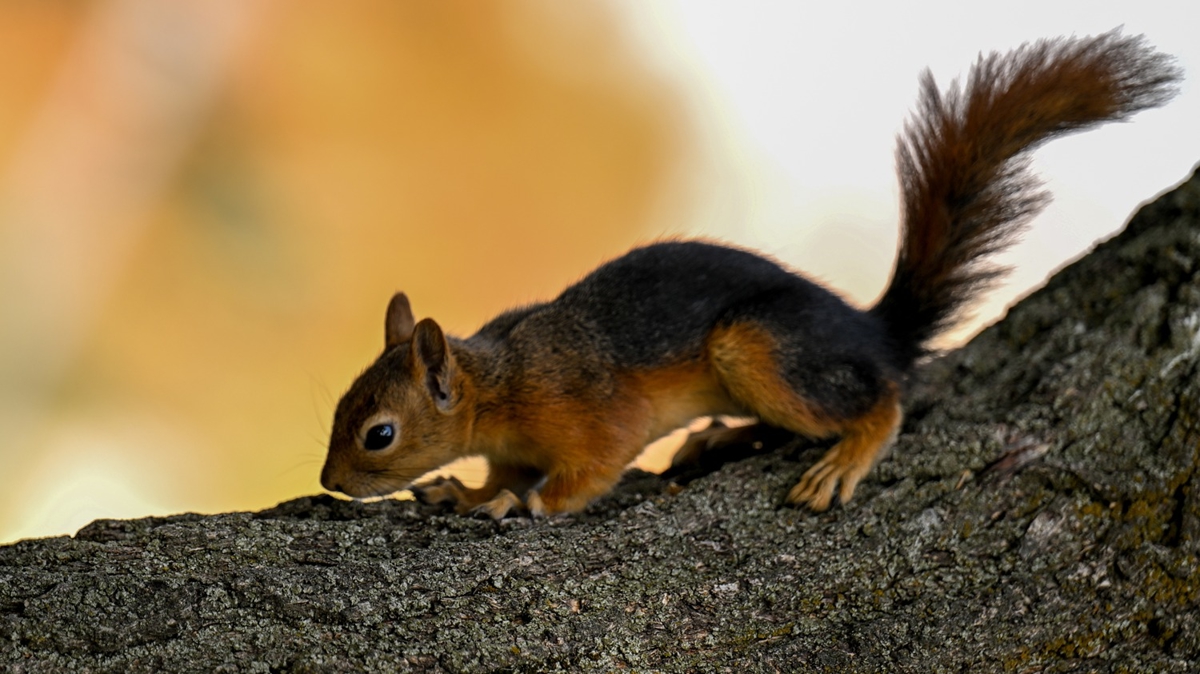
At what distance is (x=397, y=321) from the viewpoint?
264 centimetres

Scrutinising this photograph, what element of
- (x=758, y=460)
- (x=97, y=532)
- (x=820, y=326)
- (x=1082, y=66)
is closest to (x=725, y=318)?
(x=820, y=326)

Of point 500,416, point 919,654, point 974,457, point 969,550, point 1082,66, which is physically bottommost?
point 500,416

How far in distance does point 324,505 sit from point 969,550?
3.89 ft

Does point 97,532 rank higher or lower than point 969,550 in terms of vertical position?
A: lower

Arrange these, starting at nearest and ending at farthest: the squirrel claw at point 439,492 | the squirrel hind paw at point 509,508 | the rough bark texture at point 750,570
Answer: the rough bark texture at point 750,570 → the squirrel hind paw at point 509,508 → the squirrel claw at point 439,492

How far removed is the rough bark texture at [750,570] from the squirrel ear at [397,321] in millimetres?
701

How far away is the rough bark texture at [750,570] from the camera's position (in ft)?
4.93

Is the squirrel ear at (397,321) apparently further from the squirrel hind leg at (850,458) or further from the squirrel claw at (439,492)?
the squirrel hind leg at (850,458)

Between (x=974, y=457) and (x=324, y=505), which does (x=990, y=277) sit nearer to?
(x=974, y=457)

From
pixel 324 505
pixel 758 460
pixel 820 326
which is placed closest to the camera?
pixel 324 505

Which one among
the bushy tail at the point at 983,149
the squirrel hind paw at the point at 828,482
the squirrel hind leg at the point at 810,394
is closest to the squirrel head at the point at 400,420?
the squirrel hind leg at the point at 810,394

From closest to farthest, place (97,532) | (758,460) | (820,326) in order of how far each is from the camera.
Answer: (97,532), (758,460), (820,326)

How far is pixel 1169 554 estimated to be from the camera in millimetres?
1725

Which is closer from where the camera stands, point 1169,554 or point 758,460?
point 1169,554
